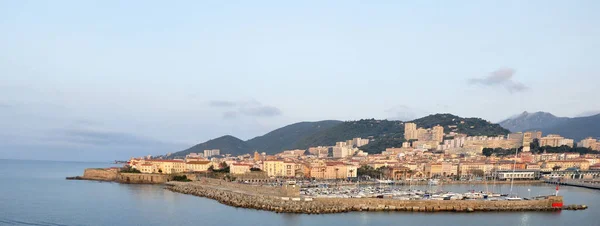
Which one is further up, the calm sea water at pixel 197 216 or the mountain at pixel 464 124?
the mountain at pixel 464 124

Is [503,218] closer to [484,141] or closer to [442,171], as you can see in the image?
[442,171]

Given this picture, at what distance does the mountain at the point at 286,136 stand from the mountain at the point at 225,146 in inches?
118

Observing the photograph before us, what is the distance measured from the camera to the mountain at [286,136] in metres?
134

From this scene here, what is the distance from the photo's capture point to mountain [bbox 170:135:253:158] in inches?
5207

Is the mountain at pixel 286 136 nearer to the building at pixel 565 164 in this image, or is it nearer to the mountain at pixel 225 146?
the mountain at pixel 225 146

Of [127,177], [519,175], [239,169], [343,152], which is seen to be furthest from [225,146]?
[519,175]

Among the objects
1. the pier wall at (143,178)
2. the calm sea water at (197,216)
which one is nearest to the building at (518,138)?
the pier wall at (143,178)

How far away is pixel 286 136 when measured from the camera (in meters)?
143

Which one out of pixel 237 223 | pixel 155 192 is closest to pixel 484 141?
pixel 155 192

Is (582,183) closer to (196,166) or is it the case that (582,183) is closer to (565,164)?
(565,164)

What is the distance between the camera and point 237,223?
65.4ft

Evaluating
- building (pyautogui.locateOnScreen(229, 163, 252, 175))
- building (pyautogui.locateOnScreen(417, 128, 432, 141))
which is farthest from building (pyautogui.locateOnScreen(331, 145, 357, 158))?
building (pyautogui.locateOnScreen(229, 163, 252, 175))

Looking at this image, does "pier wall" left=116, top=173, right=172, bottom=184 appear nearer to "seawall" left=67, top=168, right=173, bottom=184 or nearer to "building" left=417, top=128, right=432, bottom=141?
"seawall" left=67, top=168, right=173, bottom=184

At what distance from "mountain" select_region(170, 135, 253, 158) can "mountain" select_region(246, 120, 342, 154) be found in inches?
118
